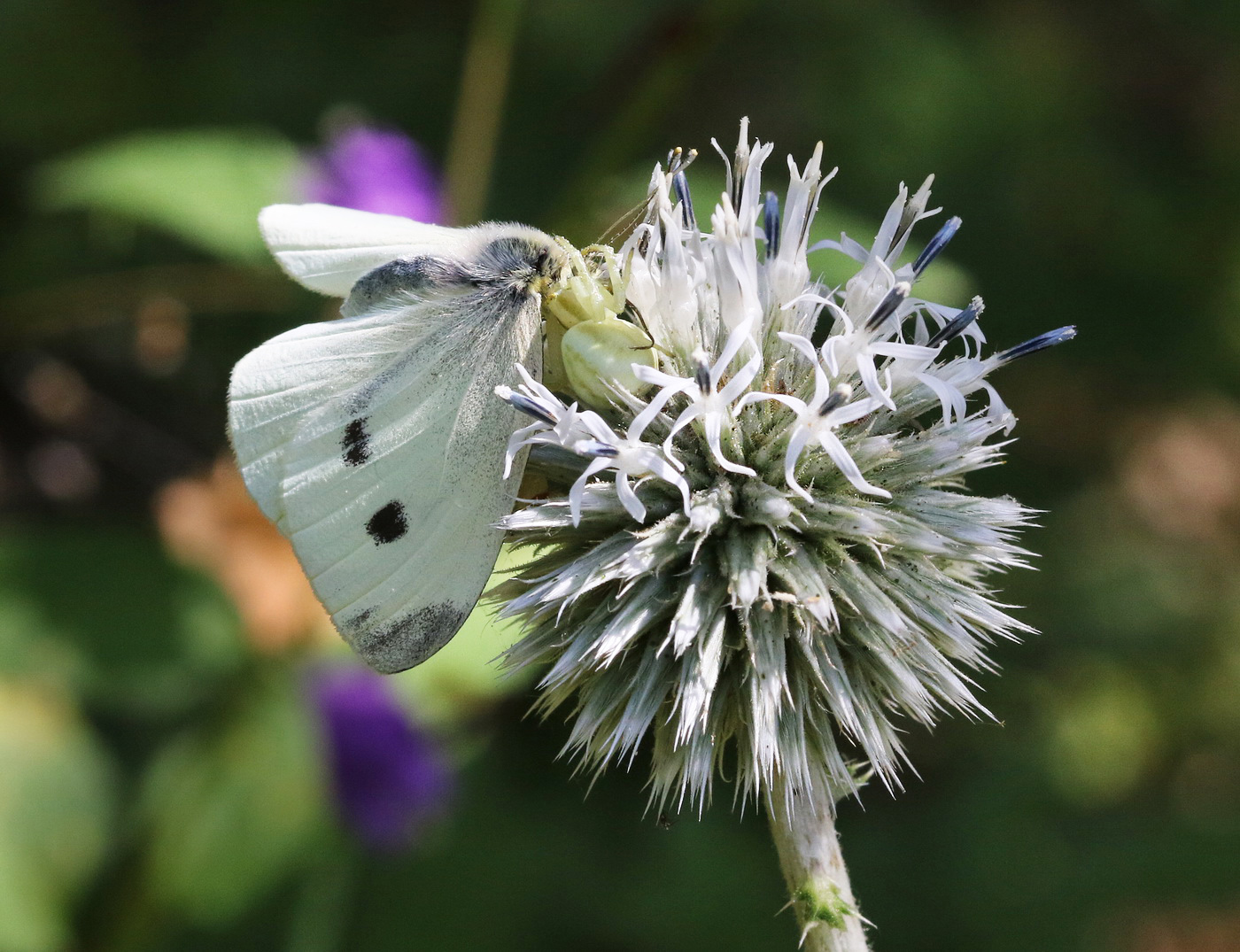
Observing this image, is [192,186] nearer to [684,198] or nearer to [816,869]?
[684,198]

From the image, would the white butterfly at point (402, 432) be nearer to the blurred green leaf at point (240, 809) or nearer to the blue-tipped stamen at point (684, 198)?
the blue-tipped stamen at point (684, 198)

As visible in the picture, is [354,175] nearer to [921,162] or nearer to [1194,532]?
[921,162]

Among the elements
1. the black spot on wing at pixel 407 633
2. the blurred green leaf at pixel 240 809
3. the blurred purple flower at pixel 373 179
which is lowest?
the blurred green leaf at pixel 240 809

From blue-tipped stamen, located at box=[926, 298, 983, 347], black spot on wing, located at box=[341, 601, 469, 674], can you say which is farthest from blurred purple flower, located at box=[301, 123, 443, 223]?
blue-tipped stamen, located at box=[926, 298, 983, 347]

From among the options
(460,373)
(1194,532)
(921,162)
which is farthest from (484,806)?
(1194,532)

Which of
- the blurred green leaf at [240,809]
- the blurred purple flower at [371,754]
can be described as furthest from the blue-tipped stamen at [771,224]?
the blurred green leaf at [240,809]

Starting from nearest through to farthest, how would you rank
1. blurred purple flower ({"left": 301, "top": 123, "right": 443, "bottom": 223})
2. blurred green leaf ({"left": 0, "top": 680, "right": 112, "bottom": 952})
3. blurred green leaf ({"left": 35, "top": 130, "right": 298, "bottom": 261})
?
blurred green leaf ({"left": 35, "top": 130, "right": 298, "bottom": 261})
blurred green leaf ({"left": 0, "top": 680, "right": 112, "bottom": 952})
blurred purple flower ({"left": 301, "top": 123, "right": 443, "bottom": 223})

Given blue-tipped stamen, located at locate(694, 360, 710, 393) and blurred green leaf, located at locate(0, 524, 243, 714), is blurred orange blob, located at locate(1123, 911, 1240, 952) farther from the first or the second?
blue-tipped stamen, located at locate(694, 360, 710, 393)
